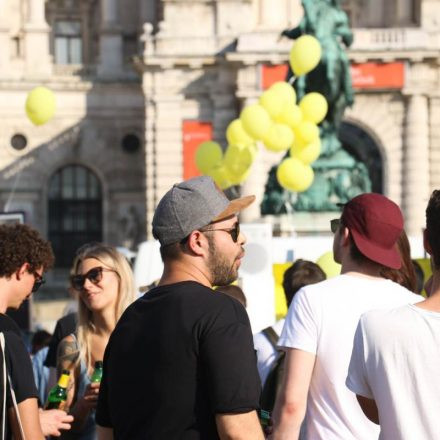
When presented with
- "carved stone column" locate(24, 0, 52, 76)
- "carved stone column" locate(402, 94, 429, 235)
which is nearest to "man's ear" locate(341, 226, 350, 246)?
"carved stone column" locate(402, 94, 429, 235)

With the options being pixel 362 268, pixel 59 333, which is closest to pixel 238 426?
pixel 362 268

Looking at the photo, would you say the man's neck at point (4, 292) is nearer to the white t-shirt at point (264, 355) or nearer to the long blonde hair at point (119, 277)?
the long blonde hair at point (119, 277)

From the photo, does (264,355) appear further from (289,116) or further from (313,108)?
(313,108)

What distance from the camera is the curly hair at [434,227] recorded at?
4523mm

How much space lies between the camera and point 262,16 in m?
38.7

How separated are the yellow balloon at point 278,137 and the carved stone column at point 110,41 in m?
23.3

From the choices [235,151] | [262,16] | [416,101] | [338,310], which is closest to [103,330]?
[338,310]

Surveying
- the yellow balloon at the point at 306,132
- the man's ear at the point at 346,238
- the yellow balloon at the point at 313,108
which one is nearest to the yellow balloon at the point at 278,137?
the yellow balloon at the point at 306,132

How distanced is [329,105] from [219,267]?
17.1m

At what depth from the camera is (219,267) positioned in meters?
4.86

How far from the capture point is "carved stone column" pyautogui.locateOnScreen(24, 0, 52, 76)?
131 feet

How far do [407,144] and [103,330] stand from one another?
97.4 ft

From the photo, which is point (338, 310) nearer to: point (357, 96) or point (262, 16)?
point (357, 96)

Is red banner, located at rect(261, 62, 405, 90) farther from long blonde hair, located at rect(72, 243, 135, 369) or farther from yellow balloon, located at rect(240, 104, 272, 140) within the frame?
long blonde hair, located at rect(72, 243, 135, 369)
